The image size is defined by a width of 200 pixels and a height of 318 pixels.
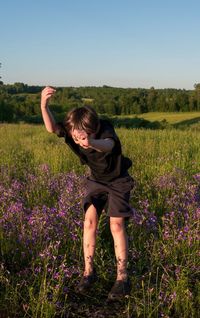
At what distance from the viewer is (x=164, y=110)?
87.6 m

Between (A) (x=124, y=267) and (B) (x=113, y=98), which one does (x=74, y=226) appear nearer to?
(A) (x=124, y=267)

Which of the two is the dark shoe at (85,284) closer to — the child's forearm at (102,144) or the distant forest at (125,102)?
the child's forearm at (102,144)

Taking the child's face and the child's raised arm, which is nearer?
the child's face

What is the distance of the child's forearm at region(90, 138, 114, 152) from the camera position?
323 centimetres

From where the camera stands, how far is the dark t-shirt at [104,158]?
3.59 m

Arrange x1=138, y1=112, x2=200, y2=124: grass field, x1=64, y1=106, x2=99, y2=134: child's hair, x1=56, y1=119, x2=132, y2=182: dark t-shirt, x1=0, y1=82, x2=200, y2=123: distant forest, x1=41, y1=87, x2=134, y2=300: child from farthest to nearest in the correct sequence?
x1=0, y1=82, x2=200, y2=123: distant forest
x1=138, y1=112, x2=200, y2=124: grass field
x1=56, y1=119, x2=132, y2=182: dark t-shirt
x1=41, y1=87, x2=134, y2=300: child
x1=64, y1=106, x2=99, y2=134: child's hair

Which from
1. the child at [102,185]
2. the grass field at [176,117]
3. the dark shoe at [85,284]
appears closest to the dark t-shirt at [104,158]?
the child at [102,185]

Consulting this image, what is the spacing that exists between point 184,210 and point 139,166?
2908 millimetres

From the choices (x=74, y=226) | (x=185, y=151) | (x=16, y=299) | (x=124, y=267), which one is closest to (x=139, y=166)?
(x=185, y=151)

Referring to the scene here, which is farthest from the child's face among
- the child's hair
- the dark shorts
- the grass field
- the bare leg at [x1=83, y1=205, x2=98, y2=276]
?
the grass field

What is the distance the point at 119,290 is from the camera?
3459 mm

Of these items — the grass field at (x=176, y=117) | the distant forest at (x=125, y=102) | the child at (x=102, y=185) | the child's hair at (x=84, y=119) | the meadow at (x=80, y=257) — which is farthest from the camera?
the distant forest at (x=125, y=102)

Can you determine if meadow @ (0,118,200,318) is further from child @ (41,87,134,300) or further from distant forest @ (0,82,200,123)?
distant forest @ (0,82,200,123)

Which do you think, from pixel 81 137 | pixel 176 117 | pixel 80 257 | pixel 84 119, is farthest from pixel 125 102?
pixel 81 137
